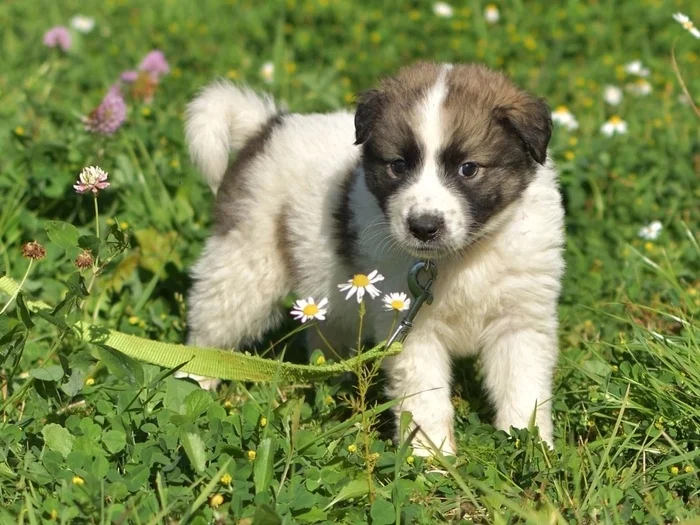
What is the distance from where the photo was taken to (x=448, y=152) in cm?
343

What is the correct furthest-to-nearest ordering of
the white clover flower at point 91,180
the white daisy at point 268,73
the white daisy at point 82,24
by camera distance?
the white daisy at point 82,24 → the white daisy at point 268,73 → the white clover flower at point 91,180

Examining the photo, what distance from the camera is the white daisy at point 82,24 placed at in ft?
23.9

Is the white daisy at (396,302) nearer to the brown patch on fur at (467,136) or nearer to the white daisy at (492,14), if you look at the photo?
the brown patch on fur at (467,136)

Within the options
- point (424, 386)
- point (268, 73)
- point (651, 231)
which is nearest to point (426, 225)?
point (424, 386)

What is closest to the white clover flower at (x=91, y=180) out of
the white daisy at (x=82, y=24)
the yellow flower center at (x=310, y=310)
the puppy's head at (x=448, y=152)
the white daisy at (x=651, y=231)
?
the yellow flower center at (x=310, y=310)

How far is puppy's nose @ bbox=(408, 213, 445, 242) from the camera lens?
3.33 meters

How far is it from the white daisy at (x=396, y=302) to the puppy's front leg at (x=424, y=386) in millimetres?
119

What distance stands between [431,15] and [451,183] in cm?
461

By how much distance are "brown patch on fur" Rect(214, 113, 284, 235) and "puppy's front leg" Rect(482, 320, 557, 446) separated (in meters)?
1.28

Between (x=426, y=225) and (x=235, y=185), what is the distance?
1285 millimetres

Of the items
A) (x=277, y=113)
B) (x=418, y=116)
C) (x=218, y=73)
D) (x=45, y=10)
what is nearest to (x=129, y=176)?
(x=277, y=113)

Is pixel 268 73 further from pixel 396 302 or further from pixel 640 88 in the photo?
pixel 396 302

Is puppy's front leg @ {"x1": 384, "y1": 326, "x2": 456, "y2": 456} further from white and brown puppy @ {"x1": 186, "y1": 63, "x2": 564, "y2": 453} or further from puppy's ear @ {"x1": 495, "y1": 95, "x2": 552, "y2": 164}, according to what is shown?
puppy's ear @ {"x1": 495, "y1": 95, "x2": 552, "y2": 164}

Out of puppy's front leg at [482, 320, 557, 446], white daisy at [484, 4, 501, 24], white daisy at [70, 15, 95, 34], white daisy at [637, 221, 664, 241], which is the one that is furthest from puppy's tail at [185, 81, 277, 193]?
white daisy at [484, 4, 501, 24]
